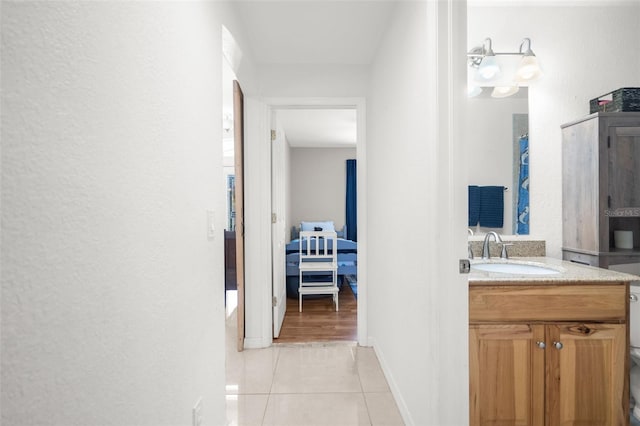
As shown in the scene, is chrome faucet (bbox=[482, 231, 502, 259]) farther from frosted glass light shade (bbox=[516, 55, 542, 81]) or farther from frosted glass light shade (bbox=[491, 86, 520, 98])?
frosted glass light shade (bbox=[516, 55, 542, 81])

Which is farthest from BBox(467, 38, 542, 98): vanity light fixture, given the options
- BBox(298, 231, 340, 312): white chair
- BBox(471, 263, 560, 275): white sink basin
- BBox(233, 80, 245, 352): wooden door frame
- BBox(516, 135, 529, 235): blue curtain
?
BBox(298, 231, 340, 312): white chair

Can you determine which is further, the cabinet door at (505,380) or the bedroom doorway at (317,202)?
the bedroom doorway at (317,202)

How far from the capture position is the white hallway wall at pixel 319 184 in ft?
21.9

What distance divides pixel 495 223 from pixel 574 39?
1.31 meters

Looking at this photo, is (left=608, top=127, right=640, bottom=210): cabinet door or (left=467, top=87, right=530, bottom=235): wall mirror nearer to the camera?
(left=608, top=127, right=640, bottom=210): cabinet door

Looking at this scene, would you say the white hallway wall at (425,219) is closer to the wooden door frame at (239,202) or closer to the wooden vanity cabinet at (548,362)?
the wooden vanity cabinet at (548,362)

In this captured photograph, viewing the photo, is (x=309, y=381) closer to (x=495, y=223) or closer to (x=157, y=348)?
(x=157, y=348)

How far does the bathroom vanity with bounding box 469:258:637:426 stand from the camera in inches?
55.9

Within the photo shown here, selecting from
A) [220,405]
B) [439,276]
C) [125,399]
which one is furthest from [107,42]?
[220,405]

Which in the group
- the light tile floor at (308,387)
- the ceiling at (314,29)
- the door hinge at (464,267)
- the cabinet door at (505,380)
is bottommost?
the light tile floor at (308,387)

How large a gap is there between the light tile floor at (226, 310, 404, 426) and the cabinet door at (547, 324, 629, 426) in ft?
2.54

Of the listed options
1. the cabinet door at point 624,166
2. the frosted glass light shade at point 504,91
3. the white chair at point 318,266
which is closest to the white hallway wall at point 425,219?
the frosted glass light shade at point 504,91

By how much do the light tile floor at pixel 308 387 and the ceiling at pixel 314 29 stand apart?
7.81ft

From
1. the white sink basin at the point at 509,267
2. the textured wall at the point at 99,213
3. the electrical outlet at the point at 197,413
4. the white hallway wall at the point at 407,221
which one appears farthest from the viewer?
the white sink basin at the point at 509,267
